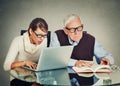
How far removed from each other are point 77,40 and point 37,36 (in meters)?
0.55

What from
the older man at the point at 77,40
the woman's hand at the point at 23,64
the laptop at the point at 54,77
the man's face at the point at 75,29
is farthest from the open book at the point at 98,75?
the man's face at the point at 75,29

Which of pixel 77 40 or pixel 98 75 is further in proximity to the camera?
pixel 77 40

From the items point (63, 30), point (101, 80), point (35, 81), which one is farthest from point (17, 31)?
point (101, 80)

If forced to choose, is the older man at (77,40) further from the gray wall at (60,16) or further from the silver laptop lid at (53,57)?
the silver laptop lid at (53,57)

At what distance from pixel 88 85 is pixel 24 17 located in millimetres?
1567

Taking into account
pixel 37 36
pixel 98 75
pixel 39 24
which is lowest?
pixel 98 75

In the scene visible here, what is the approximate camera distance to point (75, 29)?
3578mm

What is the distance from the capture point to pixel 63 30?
3598 millimetres

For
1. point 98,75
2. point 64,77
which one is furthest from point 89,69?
point 64,77

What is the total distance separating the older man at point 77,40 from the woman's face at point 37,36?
0.15 metres

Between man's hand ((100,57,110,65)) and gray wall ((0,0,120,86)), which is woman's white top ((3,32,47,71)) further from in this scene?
man's hand ((100,57,110,65))

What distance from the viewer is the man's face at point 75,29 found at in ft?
11.7

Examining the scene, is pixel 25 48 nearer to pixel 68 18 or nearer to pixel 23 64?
pixel 23 64

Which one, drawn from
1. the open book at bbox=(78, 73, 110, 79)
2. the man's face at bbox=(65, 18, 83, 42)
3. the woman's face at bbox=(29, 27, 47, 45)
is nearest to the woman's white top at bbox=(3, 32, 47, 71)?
the woman's face at bbox=(29, 27, 47, 45)
